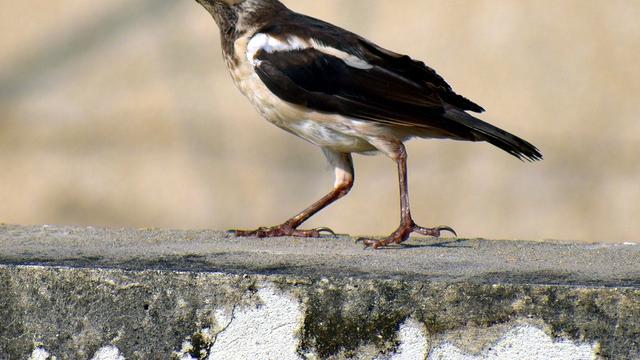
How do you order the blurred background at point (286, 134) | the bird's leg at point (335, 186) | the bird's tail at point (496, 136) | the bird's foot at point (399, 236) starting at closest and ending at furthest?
the bird's foot at point (399, 236)
the bird's tail at point (496, 136)
the bird's leg at point (335, 186)
the blurred background at point (286, 134)

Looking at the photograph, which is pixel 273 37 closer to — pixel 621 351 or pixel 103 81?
pixel 621 351

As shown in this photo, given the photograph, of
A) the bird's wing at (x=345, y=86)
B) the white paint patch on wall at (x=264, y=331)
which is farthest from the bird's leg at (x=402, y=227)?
the white paint patch on wall at (x=264, y=331)

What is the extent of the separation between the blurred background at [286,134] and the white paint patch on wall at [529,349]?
5.24 metres

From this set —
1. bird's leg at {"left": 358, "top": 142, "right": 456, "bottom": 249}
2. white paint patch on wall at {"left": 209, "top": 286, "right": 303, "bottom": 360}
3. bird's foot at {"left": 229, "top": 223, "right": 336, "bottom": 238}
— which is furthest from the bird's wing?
white paint patch on wall at {"left": 209, "top": 286, "right": 303, "bottom": 360}

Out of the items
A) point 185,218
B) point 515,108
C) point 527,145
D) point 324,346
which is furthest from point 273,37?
point 185,218

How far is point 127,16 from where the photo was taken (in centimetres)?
1022

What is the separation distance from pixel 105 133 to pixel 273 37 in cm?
450

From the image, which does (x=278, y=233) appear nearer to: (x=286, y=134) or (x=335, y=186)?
(x=335, y=186)

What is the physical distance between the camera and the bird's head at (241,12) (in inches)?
240

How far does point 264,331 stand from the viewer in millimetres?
4305

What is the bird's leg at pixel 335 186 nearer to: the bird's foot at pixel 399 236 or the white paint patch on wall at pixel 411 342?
the bird's foot at pixel 399 236

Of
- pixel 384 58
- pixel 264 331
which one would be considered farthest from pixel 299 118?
pixel 264 331

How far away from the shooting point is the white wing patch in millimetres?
5750

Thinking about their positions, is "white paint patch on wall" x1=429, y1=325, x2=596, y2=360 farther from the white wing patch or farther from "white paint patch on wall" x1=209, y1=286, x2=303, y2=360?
the white wing patch
